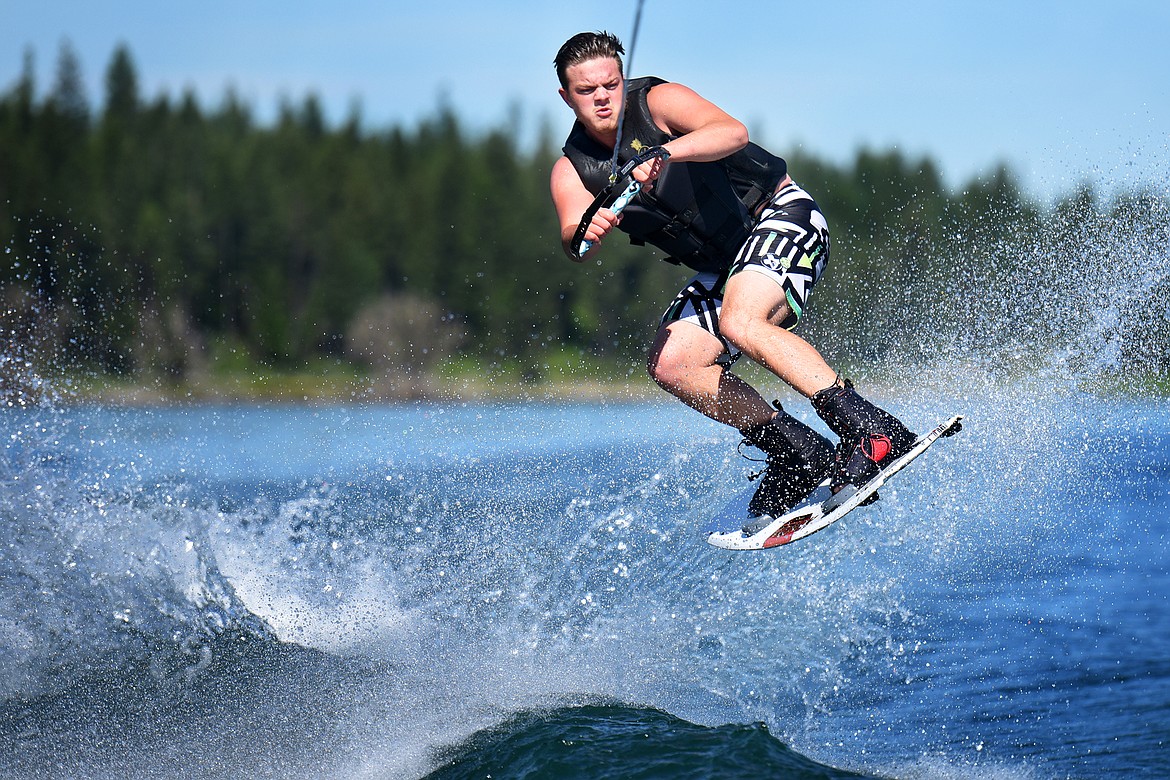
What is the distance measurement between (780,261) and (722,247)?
0.97 feet

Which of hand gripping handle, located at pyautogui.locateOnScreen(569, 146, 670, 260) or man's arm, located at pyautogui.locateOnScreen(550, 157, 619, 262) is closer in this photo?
hand gripping handle, located at pyautogui.locateOnScreen(569, 146, 670, 260)

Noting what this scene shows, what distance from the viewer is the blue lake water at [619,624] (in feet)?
13.8

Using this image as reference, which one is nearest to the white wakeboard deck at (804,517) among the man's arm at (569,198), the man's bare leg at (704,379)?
the man's bare leg at (704,379)

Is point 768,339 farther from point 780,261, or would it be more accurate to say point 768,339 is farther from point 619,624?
point 619,624

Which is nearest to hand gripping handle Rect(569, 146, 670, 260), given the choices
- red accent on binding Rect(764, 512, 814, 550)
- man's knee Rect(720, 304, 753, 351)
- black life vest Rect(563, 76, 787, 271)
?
black life vest Rect(563, 76, 787, 271)

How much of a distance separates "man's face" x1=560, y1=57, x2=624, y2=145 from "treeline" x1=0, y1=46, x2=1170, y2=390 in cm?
3920

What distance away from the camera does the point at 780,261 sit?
15.3 feet

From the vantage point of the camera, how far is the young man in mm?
4414

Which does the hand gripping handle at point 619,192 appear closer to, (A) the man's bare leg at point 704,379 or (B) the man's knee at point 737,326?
(B) the man's knee at point 737,326

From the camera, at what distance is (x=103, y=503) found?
253 inches

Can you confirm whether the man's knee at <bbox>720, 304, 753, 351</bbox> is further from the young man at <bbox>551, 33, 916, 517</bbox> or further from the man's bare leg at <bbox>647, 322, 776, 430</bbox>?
the man's bare leg at <bbox>647, 322, 776, 430</bbox>

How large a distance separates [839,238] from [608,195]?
1747 inches

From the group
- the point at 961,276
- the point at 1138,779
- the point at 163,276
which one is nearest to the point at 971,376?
the point at 961,276

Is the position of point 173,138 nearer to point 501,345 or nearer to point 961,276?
point 501,345
